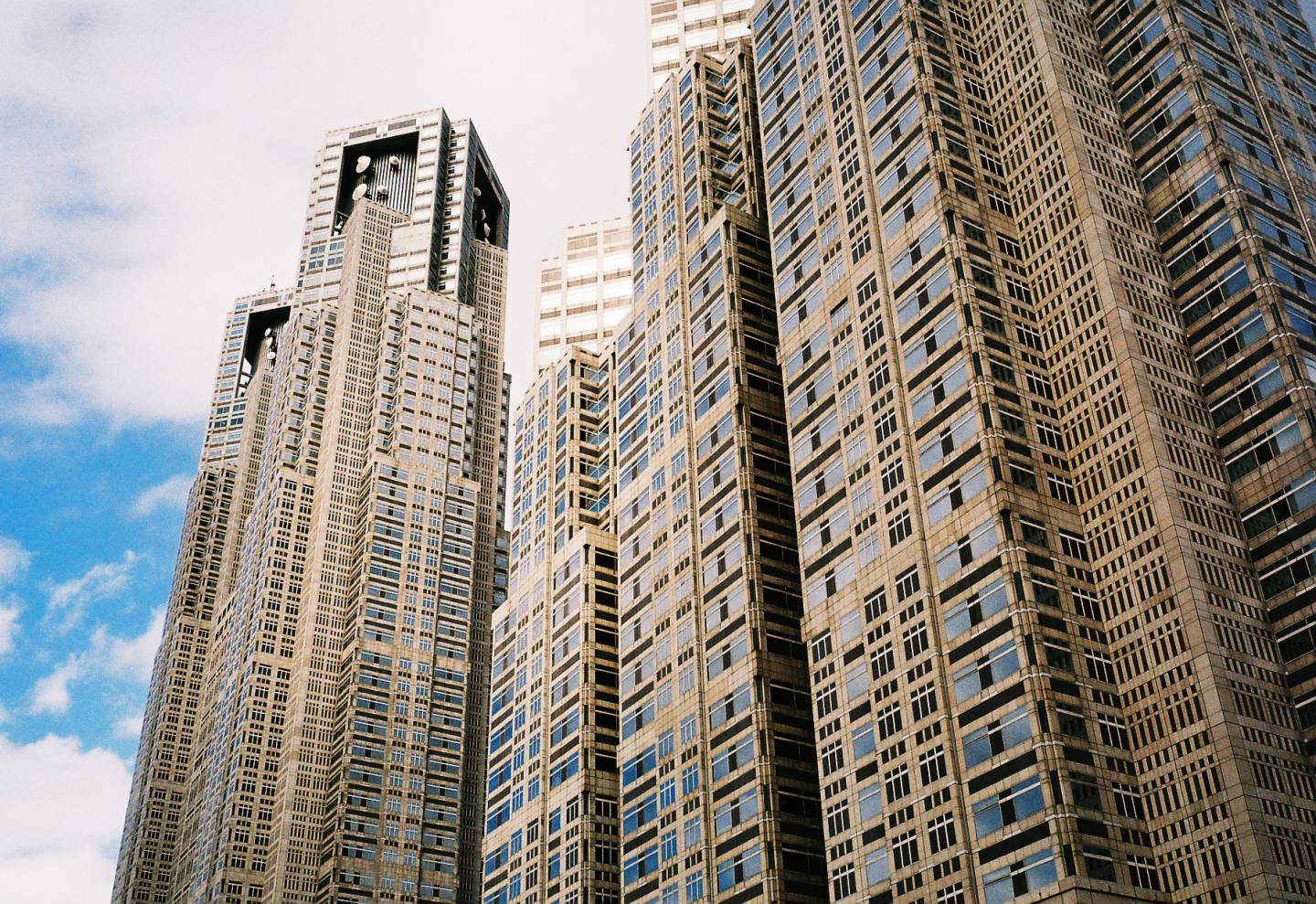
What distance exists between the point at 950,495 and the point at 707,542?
3229 centimetres

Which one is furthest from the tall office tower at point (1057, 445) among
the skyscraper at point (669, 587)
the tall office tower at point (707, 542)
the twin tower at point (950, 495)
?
the skyscraper at point (669, 587)

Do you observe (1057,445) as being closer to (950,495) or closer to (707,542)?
(950,495)

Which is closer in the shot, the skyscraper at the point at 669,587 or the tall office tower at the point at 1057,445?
the tall office tower at the point at 1057,445

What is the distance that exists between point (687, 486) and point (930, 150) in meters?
40.7

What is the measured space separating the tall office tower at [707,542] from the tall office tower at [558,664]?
5774 mm

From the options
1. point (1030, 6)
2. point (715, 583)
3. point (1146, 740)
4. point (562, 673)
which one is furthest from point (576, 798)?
point (1030, 6)

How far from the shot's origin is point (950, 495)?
109m

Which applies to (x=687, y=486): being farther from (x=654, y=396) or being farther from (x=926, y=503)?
(x=926, y=503)

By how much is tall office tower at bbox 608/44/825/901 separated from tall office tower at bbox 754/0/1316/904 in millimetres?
7461

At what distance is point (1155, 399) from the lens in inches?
4208

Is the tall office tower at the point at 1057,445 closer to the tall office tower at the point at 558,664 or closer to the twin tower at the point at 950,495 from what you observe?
the twin tower at the point at 950,495

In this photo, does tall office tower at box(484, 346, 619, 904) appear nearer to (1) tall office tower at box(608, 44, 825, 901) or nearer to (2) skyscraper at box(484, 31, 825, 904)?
(2) skyscraper at box(484, 31, 825, 904)

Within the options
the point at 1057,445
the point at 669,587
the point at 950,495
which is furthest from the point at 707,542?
the point at 1057,445

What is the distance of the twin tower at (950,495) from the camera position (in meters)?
95.8
